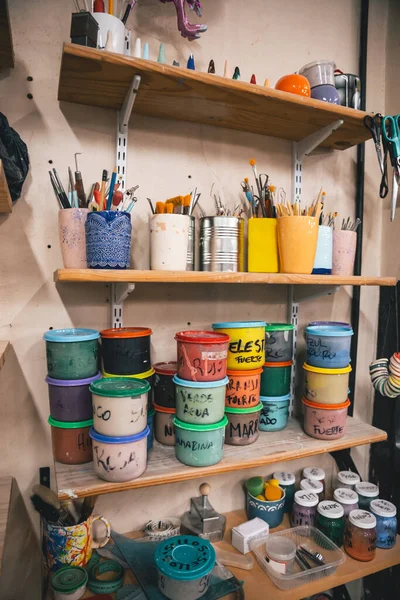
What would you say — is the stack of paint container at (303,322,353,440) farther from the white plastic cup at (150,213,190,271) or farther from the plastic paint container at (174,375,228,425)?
the white plastic cup at (150,213,190,271)

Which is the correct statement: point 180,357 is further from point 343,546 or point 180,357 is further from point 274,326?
point 343,546

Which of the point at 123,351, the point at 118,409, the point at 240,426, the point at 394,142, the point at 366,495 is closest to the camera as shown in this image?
the point at 118,409

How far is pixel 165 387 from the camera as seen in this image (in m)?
1.02

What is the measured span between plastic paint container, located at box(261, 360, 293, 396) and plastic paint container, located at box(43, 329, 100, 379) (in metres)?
0.49

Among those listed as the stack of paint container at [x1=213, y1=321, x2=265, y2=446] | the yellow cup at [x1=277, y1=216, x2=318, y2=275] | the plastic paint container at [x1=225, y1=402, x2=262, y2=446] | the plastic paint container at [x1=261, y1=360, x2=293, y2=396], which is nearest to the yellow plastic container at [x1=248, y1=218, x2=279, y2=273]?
the yellow cup at [x1=277, y1=216, x2=318, y2=275]

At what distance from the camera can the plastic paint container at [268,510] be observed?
3.96 ft

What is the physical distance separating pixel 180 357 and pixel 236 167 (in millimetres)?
660

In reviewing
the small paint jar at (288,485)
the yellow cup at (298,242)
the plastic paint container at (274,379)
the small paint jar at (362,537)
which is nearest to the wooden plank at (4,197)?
the yellow cup at (298,242)

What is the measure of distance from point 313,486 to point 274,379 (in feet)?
1.43

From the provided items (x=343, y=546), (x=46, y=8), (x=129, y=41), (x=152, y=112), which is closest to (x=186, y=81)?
(x=152, y=112)

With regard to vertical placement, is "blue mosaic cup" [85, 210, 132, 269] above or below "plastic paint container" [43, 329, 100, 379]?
above

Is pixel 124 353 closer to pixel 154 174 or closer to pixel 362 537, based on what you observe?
pixel 154 174

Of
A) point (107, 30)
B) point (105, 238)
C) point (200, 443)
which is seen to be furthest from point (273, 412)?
point (107, 30)

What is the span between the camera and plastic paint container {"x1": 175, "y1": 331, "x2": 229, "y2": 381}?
2.98 ft
